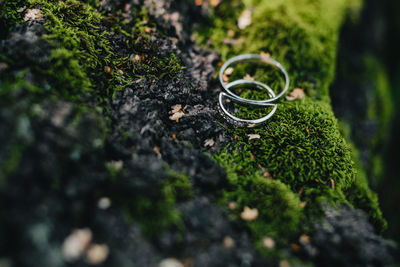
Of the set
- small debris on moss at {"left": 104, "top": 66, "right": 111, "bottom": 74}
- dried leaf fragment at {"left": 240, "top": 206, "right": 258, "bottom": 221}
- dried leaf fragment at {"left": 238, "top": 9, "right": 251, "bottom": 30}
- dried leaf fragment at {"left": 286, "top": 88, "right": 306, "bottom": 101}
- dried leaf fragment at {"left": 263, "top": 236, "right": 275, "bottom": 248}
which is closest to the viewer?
dried leaf fragment at {"left": 263, "top": 236, "right": 275, "bottom": 248}

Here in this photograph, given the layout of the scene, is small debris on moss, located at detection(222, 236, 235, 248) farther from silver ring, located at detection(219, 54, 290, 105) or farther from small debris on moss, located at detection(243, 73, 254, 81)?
small debris on moss, located at detection(243, 73, 254, 81)

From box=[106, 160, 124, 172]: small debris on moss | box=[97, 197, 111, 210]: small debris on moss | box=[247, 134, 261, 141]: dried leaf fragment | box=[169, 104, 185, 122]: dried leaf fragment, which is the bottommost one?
box=[247, 134, 261, 141]: dried leaf fragment

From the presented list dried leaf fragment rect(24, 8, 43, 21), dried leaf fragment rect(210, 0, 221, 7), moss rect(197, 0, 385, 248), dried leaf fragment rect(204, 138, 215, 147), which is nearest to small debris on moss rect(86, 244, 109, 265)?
moss rect(197, 0, 385, 248)

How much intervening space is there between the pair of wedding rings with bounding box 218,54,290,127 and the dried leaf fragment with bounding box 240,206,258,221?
1.15 meters

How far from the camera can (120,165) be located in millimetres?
2424

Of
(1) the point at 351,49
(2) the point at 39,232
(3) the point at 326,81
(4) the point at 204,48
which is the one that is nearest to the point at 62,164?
(2) the point at 39,232

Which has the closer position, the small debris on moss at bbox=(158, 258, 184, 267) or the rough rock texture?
the rough rock texture

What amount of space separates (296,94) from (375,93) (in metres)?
3.41

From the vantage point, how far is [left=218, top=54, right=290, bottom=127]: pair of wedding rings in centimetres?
325

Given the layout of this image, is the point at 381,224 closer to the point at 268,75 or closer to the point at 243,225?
the point at 243,225

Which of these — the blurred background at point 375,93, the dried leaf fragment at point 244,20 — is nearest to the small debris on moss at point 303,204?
the blurred background at point 375,93

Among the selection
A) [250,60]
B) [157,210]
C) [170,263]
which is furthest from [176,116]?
[250,60]

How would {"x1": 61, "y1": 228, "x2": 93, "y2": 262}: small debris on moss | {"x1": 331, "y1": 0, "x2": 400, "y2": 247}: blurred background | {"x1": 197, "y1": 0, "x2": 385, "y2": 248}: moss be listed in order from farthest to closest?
{"x1": 331, "y1": 0, "x2": 400, "y2": 247}: blurred background, {"x1": 197, "y1": 0, "x2": 385, "y2": 248}: moss, {"x1": 61, "y1": 228, "x2": 93, "y2": 262}: small debris on moss

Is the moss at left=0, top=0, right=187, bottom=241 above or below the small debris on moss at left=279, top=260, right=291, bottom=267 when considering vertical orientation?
above
